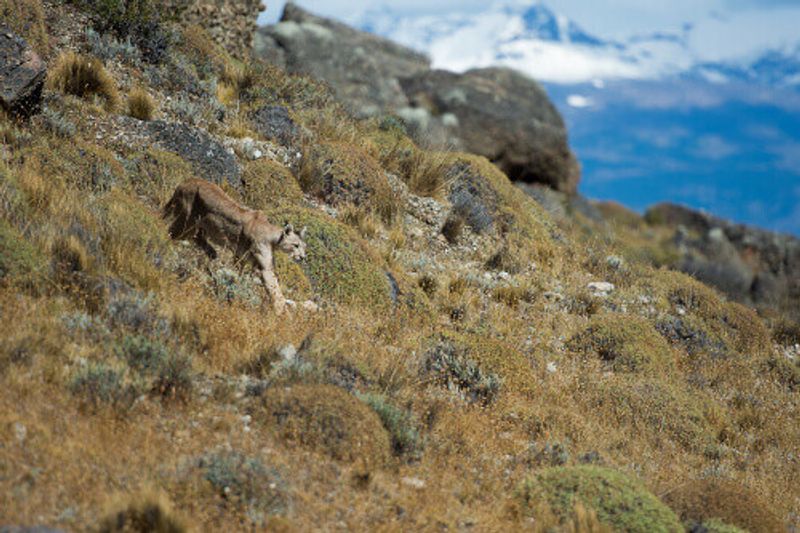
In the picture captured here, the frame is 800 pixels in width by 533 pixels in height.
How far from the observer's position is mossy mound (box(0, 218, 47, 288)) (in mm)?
5770

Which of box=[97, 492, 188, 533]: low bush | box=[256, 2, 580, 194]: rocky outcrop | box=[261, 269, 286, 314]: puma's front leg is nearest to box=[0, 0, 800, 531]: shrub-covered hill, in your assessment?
box=[97, 492, 188, 533]: low bush

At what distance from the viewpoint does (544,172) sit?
79.8 ft

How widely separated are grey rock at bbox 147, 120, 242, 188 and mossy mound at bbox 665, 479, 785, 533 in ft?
21.6

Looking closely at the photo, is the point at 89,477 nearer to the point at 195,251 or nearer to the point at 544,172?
the point at 195,251

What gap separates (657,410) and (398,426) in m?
3.44

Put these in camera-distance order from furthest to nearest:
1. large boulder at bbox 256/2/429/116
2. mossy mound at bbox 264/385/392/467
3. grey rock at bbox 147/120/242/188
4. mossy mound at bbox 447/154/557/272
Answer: large boulder at bbox 256/2/429/116 → mossy mound at bbox 447/154/557/272 → grey rock at bbox 147/120/242/188 → mossy mound at bbox 264/385/392/467

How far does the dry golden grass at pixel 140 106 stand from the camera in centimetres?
994

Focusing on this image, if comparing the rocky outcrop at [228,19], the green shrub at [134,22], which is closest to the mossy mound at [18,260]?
the green shrub at [134,22]

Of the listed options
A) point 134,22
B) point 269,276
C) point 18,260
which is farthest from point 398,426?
point 134,22

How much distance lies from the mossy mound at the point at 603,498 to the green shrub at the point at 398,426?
0.90 meters

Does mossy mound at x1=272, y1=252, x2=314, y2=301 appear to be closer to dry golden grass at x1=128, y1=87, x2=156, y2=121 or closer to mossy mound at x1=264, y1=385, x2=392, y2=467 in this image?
mossy mound at x1=264, y1=385, x2=392, y2=467

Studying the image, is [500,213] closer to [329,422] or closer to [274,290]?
[274,290]

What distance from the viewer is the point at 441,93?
23.9 metres

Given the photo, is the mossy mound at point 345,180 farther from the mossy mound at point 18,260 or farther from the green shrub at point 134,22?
the mossy mound at point 18,260
